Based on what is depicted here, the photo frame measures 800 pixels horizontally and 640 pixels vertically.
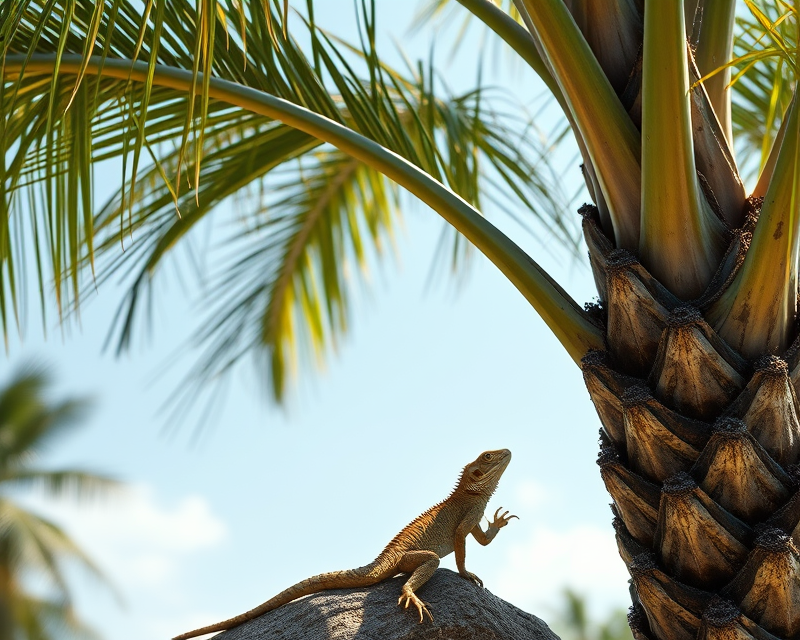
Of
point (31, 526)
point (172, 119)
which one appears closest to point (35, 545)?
point (31, 526)

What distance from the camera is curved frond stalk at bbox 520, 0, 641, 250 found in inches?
93.8

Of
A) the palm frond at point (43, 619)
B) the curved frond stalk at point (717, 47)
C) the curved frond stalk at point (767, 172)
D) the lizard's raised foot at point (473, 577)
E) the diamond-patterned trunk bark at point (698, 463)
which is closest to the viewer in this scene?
the diamond-patterned trunk bark at point (698, 463)

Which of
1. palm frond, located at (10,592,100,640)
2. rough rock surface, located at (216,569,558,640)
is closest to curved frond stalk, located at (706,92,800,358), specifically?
rough rock surface, located at (216,569,558,640)

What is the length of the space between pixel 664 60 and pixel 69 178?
1.95 meters

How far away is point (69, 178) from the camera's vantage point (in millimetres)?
3006

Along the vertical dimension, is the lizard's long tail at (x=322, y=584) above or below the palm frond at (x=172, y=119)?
below

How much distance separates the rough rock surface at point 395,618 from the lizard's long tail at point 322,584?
2 centimetres

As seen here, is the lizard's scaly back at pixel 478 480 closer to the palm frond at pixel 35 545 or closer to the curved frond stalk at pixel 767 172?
the curved frond stalk at pixel 767 172

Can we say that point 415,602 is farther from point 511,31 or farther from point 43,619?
point 43,619

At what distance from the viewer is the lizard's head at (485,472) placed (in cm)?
341

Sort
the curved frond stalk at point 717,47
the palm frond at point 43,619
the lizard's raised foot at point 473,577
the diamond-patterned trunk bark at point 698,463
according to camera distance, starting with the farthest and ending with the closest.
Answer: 1. the palm frond at point 43,619
2. the lizard's raised foot at point 473,577
3. the curved frond stalk at point 717,47
4. the diamond-patterned trunk bark at point 698,463

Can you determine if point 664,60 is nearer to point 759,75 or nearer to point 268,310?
point 759,75

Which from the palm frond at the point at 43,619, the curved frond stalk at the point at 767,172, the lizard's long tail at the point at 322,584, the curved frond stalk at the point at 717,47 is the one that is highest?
the curved frond stalk at the point at 717,47

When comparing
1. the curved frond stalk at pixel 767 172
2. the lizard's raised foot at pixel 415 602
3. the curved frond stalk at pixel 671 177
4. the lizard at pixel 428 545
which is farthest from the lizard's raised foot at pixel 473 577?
the curved frond stalk at pixel 767 172
